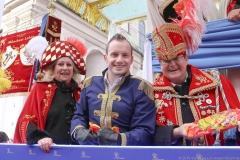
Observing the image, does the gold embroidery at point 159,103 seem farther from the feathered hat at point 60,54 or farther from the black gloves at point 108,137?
the feathered hat at point 60,54

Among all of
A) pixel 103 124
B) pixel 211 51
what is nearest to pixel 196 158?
pixel 103 124

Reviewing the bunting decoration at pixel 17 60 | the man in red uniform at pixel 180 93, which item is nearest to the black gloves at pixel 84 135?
the man in red uniform at pixel 180 93

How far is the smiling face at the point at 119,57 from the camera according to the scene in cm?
128

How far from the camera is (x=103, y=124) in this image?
4.03 ft

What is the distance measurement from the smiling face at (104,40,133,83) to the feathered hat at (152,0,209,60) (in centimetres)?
20

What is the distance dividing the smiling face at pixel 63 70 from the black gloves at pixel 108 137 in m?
0.71

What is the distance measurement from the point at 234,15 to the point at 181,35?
0.62 metres

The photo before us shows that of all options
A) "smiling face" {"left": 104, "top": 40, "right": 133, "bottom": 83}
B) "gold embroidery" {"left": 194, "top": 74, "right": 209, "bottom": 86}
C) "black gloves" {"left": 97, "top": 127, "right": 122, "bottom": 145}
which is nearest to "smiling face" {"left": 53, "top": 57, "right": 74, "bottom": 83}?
"smiling face" {"left": 104, "top": 40, "right": 133, "bottom": 83}

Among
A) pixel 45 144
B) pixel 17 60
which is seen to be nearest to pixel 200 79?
pixel 45 144

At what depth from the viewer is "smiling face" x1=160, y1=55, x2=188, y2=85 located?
4.37ft

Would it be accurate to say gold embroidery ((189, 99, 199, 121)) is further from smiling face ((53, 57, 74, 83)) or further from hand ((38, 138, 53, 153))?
smiling face ((53, 57, 74, 83))

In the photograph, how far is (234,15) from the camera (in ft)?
5.75

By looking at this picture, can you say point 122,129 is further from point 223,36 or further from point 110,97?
point 223,36

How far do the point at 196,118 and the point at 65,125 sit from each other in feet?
2.62
